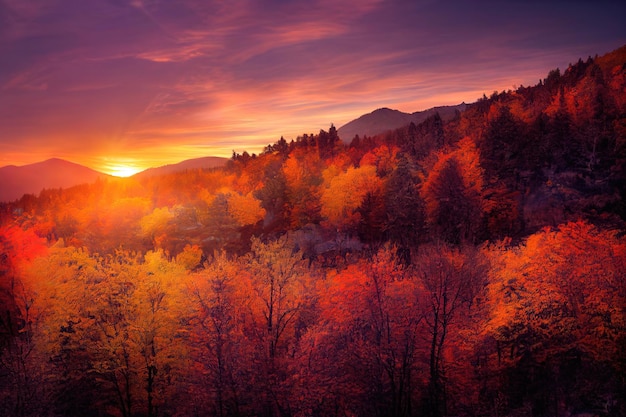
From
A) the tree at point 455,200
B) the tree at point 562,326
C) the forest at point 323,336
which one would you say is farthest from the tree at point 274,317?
the tree at point 455,200

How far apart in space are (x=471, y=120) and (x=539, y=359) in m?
→ 92.0

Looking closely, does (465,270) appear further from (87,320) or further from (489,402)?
(87,320)

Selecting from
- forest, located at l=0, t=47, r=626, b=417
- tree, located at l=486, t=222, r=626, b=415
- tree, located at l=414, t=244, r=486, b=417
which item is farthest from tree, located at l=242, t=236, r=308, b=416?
tree, located at l=486, t=222, r=626, b=415

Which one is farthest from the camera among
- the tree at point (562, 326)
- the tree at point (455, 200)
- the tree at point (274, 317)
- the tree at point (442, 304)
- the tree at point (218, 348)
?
the tree at point (455, 200)

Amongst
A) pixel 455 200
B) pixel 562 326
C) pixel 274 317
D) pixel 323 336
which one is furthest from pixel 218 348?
pixel 455 200

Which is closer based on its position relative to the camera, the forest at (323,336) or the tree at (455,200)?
the forest at (323,336)

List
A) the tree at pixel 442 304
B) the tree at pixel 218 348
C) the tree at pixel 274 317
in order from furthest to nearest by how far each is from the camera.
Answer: the tree at pixel 442 304 → the tree at pixel 274 317 → the tree at pixel 218 348

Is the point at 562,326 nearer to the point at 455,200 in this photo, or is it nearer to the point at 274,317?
the point at 274,317

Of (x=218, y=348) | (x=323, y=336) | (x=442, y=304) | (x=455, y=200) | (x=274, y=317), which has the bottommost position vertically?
(x=323, y=336)

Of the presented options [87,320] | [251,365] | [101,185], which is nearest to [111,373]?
[87,320]

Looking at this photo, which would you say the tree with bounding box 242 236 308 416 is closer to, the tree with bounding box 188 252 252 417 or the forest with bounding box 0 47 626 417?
the forest with bounding box 0 47 626 417

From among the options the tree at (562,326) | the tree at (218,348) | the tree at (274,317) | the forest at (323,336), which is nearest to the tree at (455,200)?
the forest at (323,336)

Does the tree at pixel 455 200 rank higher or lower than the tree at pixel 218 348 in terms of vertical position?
higher

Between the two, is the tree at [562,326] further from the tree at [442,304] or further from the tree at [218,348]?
the tree at [218,348]
